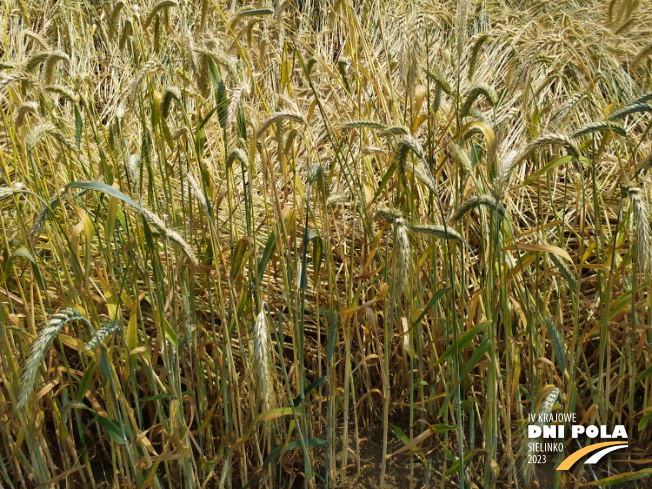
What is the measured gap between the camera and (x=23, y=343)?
1.26 meters

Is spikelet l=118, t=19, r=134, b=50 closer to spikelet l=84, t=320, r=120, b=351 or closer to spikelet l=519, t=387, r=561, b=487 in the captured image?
spikelet l=84, t=320, r=120, b=351

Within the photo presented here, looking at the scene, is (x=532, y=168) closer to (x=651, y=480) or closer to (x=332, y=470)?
(x=651, y=480)

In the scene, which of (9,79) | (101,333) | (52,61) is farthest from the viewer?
(52,61)

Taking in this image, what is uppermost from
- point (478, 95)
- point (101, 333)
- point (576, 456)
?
point (478, 95)

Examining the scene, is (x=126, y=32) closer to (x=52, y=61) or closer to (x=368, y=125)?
(x=52, y=61)

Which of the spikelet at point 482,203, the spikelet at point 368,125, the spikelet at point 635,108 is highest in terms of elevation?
the spikelet at point 368,125

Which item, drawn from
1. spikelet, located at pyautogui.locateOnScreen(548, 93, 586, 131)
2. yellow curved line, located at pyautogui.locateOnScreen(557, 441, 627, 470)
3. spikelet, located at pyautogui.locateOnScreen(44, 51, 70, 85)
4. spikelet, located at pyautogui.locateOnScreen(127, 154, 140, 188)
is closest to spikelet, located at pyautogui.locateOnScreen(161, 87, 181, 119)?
spikelet, located at pyautogui.locateOnScreen(127, 154, 140, 188)

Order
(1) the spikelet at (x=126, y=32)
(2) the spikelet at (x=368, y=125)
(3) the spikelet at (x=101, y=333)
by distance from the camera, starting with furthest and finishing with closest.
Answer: (1) the spikelet at (x=126, y=32) → (2) the spikelet at (x=368, y=125) → (3) the spikelet at (x=101, y=333)

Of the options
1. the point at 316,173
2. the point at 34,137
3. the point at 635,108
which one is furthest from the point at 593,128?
the point at 34,137

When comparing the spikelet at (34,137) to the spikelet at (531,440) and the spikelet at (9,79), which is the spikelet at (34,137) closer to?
the spikelet at (9,79)

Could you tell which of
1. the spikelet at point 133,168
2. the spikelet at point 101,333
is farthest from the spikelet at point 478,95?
the spikelet at point 101,333

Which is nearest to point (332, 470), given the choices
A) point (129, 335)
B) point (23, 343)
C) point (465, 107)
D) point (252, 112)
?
point (129, 335)

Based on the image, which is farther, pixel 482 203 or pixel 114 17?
pixel 114 17

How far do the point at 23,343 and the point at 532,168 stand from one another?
70.7 inches
